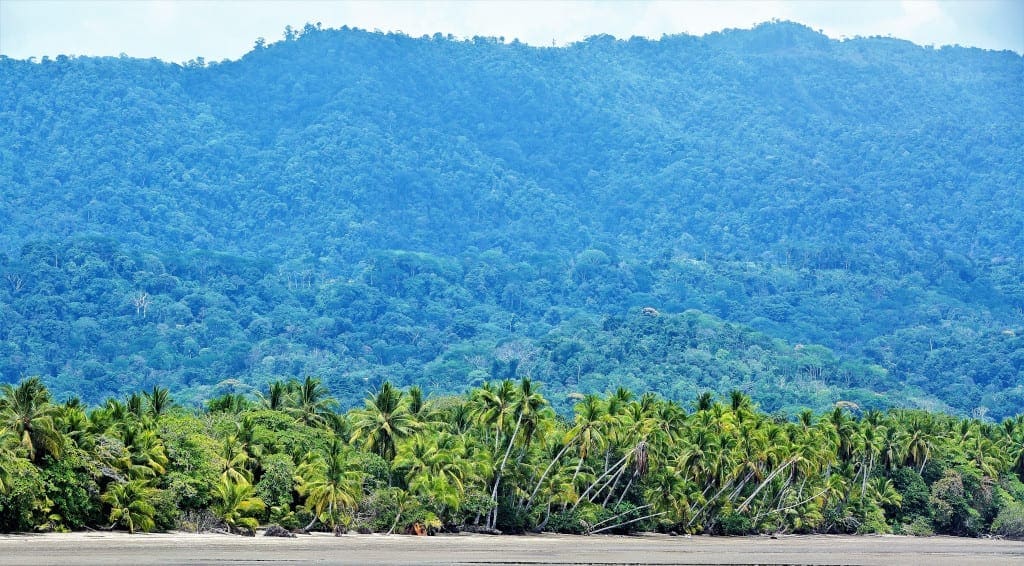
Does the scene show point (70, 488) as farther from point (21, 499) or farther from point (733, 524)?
point (733, 524)

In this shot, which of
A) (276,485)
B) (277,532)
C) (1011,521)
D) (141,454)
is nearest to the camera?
(141,454)

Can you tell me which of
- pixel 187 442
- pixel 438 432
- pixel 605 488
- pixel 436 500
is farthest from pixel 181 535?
pixel 605 488

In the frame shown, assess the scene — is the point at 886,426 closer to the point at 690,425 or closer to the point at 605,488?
the point at 690,425

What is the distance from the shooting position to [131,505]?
89.3 metres

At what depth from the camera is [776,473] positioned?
12719cm

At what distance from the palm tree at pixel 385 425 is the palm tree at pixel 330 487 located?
922 centimetres

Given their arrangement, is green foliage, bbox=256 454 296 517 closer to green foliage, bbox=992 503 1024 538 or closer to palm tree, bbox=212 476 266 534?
palm tree, bbox=212 476 266 534

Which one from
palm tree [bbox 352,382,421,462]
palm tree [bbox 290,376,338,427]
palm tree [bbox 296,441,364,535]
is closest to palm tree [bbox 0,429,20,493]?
palm tree [bbox 296,441,364,535]

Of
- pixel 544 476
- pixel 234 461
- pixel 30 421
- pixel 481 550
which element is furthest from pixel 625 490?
pixel 30 421

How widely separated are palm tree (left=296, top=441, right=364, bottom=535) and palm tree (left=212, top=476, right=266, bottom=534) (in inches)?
143

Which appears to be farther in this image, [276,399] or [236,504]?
[276,399]

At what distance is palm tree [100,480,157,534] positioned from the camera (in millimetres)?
88688

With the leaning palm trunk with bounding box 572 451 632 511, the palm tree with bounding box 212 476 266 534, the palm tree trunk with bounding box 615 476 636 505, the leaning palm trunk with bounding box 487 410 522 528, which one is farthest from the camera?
the palm tree trunk with bounding box 615 476 636 505

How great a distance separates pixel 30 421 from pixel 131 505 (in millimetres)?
8814
